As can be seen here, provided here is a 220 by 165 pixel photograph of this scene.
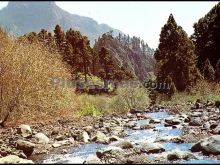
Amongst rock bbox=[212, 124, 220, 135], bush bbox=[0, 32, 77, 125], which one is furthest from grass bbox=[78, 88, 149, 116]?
rock bbox=[212, 124, 220, 135]

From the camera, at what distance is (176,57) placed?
46219 millimetres

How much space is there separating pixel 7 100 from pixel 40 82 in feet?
6.13

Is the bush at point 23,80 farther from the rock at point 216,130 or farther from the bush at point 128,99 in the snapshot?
the rock at point 216,130

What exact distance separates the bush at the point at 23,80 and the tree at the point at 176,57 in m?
23.4

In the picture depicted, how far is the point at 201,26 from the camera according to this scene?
55156 millimetres

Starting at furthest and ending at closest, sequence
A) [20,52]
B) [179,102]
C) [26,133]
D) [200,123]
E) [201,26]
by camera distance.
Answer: [201,26] → [179,102] → [20,52] → [200,123] → [26,133]

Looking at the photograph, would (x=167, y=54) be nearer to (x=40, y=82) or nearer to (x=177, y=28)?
(x=177, y=28)

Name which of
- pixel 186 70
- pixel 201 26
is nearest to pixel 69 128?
pixel 186 70

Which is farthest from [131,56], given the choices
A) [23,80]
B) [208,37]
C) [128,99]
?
[23,80]

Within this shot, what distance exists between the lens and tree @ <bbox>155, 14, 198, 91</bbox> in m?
44.8

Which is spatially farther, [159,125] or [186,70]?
[186,70]

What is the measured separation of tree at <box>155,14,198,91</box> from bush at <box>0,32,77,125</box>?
76.8ft

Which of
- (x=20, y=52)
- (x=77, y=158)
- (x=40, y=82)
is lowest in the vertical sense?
(x=77, y=158)

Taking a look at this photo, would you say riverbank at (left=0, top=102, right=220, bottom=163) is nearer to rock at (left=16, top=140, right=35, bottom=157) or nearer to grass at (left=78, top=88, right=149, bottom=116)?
rock at (left=16, top=140, right=35, bottom=157)
